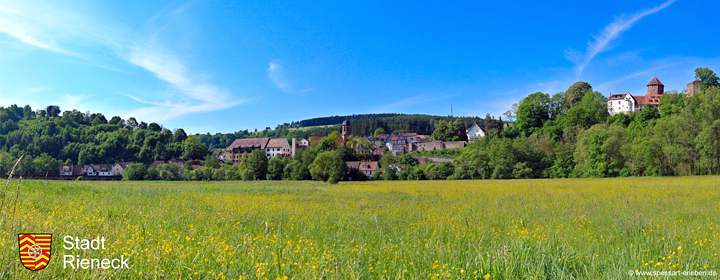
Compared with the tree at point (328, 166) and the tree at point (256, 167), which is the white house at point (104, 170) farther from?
the tree at point (328, 166)

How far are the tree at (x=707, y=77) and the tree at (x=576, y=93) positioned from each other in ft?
80.4

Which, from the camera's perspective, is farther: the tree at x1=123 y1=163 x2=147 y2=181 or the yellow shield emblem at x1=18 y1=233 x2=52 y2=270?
the tree at x1=123 y1=163 x2=147 y2=181

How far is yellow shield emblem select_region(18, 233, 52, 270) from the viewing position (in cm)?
344

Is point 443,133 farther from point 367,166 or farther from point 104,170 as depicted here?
point 104,170

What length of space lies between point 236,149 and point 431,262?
15682cm

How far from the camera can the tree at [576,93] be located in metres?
102

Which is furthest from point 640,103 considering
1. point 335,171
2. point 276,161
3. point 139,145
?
point 139,145

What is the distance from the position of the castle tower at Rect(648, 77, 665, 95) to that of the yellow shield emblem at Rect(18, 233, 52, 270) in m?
139

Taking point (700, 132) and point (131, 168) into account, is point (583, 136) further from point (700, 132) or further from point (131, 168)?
point (131, 168)

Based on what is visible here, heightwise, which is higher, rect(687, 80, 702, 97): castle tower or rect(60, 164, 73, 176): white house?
rect(687, 80, 702, 97): castle tower

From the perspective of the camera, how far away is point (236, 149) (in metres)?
151

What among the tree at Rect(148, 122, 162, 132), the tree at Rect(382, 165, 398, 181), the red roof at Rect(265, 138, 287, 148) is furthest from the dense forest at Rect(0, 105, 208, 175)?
the tree at Rect(382, 165, 398, 181)

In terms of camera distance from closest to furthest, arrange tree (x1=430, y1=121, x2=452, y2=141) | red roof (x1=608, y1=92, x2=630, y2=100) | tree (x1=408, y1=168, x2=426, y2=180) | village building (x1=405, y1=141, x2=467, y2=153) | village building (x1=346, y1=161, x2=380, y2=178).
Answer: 1. tree (x1=408, y1=168, x2=426, y2=180)
2. village building (x1=346, y1=161, x2=380, y2=178)
3. red roof (x1=608, y1=92, x2=630, y2=100)
4. village building (x1=405, y1=141, x2=467, y2=153)
5. tree (x1=430, y1=121, x2=452, y2=141)

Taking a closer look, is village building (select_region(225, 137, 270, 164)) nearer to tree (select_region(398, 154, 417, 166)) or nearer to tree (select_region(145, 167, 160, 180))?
tree (select_region(145, 167, 160, 180))
